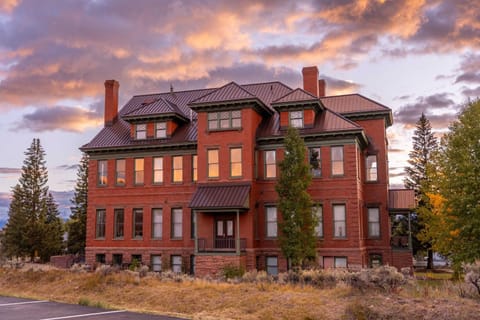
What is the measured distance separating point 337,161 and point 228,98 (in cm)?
837

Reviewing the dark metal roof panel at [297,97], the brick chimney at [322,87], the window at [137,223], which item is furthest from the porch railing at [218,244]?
the brick chimney at [322,87]

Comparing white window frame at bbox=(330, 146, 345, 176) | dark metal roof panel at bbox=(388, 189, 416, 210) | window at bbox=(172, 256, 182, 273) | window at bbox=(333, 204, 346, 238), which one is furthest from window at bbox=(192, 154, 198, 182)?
dark metal roof panel at bbox=(388, 189, 416, 210)

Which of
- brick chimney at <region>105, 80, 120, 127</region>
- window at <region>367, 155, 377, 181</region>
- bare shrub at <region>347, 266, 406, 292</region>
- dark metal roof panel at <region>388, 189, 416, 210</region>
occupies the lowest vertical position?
bare shrub at <region>347, 266, 406, 292</region>

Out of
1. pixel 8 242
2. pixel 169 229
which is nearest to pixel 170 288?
pixel 169 229

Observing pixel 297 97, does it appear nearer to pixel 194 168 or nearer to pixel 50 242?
pixel 194 168

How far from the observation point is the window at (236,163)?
3281 centimetres

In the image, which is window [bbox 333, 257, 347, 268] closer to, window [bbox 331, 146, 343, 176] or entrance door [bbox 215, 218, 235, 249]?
window [bbox 331, 146, 343, 176]

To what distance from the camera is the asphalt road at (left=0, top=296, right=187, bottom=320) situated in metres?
15.7

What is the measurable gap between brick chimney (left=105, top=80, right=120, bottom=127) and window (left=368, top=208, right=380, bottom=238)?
22.2 meters

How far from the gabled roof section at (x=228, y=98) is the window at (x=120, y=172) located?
27.6 feet

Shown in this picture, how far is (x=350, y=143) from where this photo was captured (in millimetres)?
32062

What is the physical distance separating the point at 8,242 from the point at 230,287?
38667 millimetres

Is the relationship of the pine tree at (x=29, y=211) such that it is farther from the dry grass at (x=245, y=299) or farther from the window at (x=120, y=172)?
the dry grass at (x=245, y=299)

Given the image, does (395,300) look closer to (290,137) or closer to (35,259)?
(290,137)
